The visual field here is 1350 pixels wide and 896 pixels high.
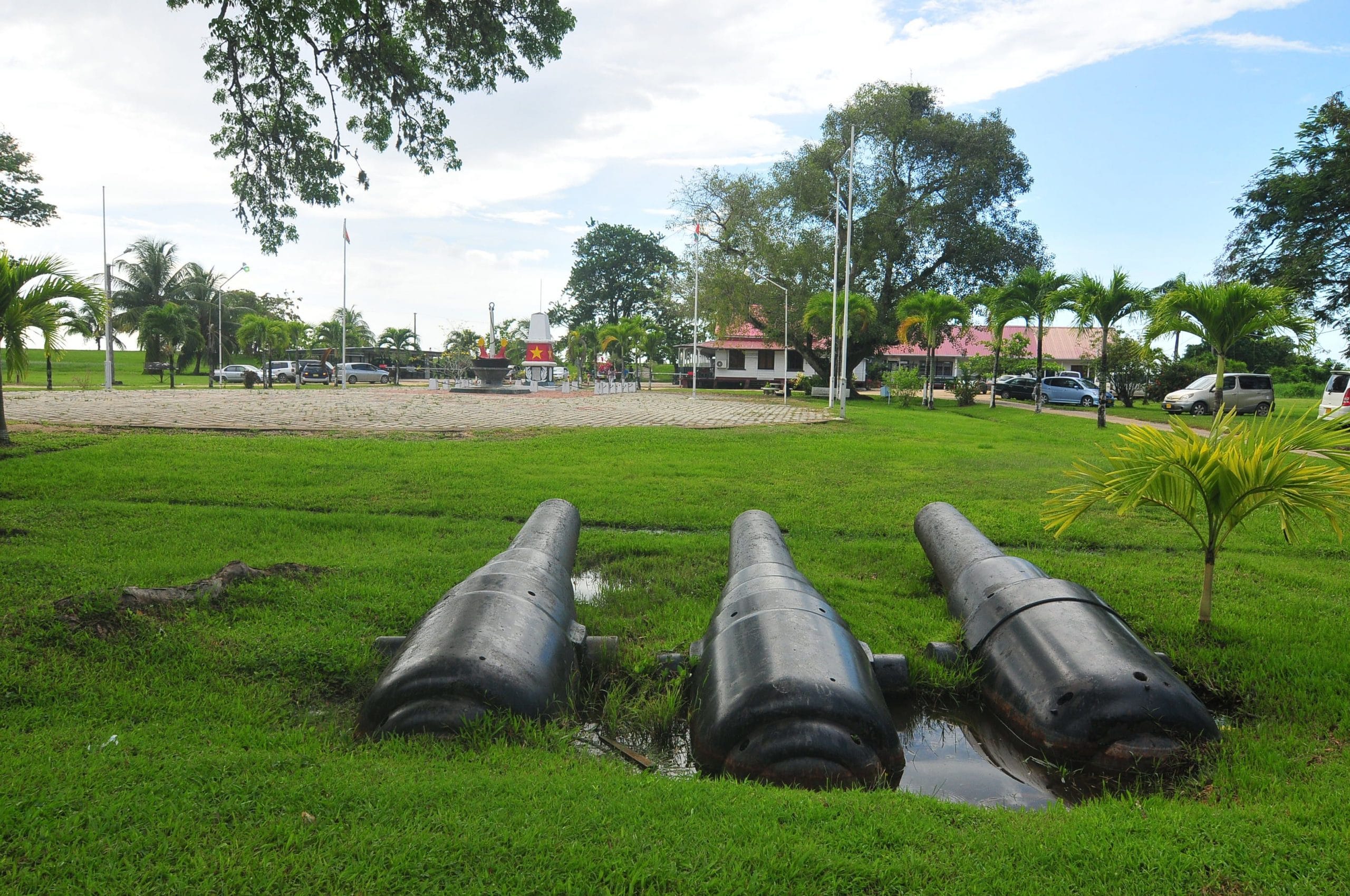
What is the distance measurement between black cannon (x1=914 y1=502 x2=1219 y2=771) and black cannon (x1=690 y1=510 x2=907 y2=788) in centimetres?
83

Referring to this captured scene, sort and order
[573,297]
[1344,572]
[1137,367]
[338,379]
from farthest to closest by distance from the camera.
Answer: [573,297] → [338,379] → [1137,367] → [1344,572]

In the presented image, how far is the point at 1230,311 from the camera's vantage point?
54.0 feet

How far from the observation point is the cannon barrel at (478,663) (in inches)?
135

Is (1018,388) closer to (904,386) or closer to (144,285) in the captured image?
(904,386)

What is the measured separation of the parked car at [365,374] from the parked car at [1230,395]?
41.2 meters

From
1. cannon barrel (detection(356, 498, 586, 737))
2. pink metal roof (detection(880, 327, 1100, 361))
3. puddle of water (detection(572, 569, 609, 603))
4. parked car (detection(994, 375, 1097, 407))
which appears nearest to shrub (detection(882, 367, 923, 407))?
parked car (detection(994, 375, 1097, 407))

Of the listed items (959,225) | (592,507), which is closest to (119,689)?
(592,507)

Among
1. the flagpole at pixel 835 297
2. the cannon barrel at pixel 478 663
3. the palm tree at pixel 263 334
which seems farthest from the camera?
the palm tree at pixel 263 334

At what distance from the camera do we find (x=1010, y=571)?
4.74 meters

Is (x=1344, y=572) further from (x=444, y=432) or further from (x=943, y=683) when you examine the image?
(x=444, y=432)

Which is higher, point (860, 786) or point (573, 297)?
point (573, 297)

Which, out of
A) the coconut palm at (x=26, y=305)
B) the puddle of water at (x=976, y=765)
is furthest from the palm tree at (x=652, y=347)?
the puddle of water at (x=976, y=765)

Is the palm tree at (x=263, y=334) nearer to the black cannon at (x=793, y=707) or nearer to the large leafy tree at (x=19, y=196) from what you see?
the large leafy tree at (x=19, y=196)

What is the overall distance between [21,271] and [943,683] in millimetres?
12840
